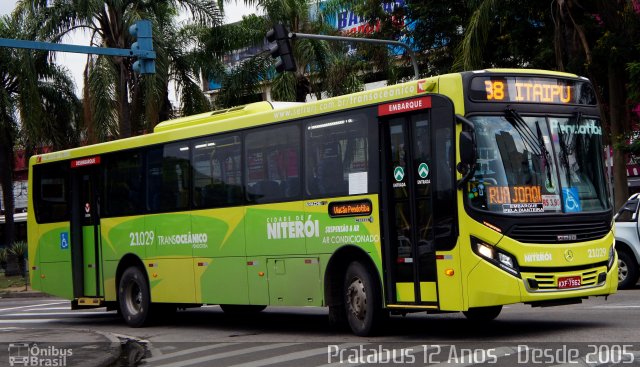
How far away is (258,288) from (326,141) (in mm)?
Answer: 2750

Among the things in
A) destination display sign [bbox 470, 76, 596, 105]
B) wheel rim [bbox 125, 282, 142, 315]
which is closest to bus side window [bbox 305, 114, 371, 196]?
destination display sign [bbox 470, 76, 596, 105]

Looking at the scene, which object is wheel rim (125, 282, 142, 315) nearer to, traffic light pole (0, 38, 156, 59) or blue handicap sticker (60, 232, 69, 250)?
blue handicap sticker (60, 232, 69, 250)

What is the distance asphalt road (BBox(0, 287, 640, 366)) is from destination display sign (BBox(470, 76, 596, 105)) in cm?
288

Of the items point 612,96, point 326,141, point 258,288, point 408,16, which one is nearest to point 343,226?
point 326,141

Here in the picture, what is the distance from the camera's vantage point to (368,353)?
1166 cm

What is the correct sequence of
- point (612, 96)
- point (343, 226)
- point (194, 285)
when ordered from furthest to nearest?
point (612, 96)
point (194, 285)
point (343, 226)

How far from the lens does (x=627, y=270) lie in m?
20.3

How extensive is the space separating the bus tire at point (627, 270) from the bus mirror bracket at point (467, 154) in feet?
31.0

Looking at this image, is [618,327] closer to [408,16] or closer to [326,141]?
[326,141]

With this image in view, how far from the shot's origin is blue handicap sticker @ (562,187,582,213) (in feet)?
40.8

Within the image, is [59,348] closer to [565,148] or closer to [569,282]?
[569,282]

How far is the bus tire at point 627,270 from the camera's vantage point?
20219 millimetres

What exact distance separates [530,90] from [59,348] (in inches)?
288

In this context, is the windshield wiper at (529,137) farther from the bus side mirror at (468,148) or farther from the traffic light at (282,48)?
the traffic light at (282,48)
